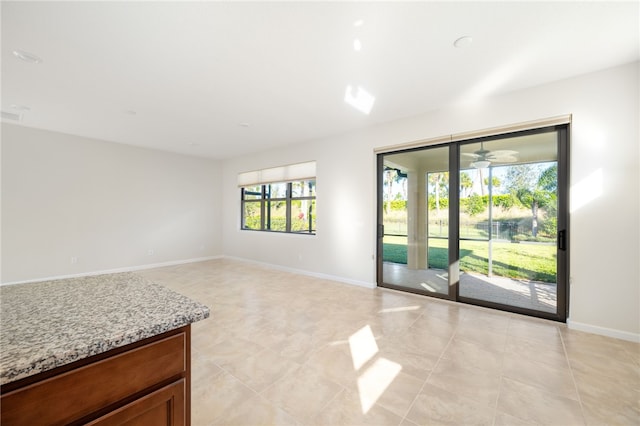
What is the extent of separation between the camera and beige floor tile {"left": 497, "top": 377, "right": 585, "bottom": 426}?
158cm

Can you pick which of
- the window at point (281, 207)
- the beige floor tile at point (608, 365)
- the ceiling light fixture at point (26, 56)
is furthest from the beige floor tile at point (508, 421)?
the ceiling light fixture at point (26, 56)

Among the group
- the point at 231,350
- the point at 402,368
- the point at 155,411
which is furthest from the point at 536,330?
the point at 155,411

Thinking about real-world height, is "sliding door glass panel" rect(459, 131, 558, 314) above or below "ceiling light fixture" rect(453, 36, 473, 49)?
below

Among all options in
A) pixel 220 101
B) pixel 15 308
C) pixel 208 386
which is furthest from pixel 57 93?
pixel 208 386

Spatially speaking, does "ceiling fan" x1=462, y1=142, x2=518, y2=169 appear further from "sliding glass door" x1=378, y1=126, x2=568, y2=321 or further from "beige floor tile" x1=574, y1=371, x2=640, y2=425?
"beige floor tile" x1=574, y1=371, x2=640, y2=425

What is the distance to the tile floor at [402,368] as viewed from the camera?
163cm

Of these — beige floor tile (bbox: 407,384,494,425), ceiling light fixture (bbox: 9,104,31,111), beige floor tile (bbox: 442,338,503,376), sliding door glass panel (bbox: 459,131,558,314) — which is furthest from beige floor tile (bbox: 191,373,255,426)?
ceiling light fixture (bbox: 9,104,31,111)

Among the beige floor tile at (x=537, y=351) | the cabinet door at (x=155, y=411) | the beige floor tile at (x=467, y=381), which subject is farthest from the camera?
the beige floor tile at (x=537, y=351)

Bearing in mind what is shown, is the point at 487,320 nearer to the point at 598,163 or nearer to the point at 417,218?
the point at 417,218

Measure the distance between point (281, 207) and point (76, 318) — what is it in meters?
5.11

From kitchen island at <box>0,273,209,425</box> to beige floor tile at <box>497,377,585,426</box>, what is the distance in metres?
1.98

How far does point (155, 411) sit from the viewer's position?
2.87 feet

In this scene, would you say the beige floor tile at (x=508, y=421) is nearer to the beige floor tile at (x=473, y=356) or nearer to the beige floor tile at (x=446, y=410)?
the beige floor tile at (x=446, y=410)

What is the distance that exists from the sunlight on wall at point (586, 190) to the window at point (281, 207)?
3.81m
